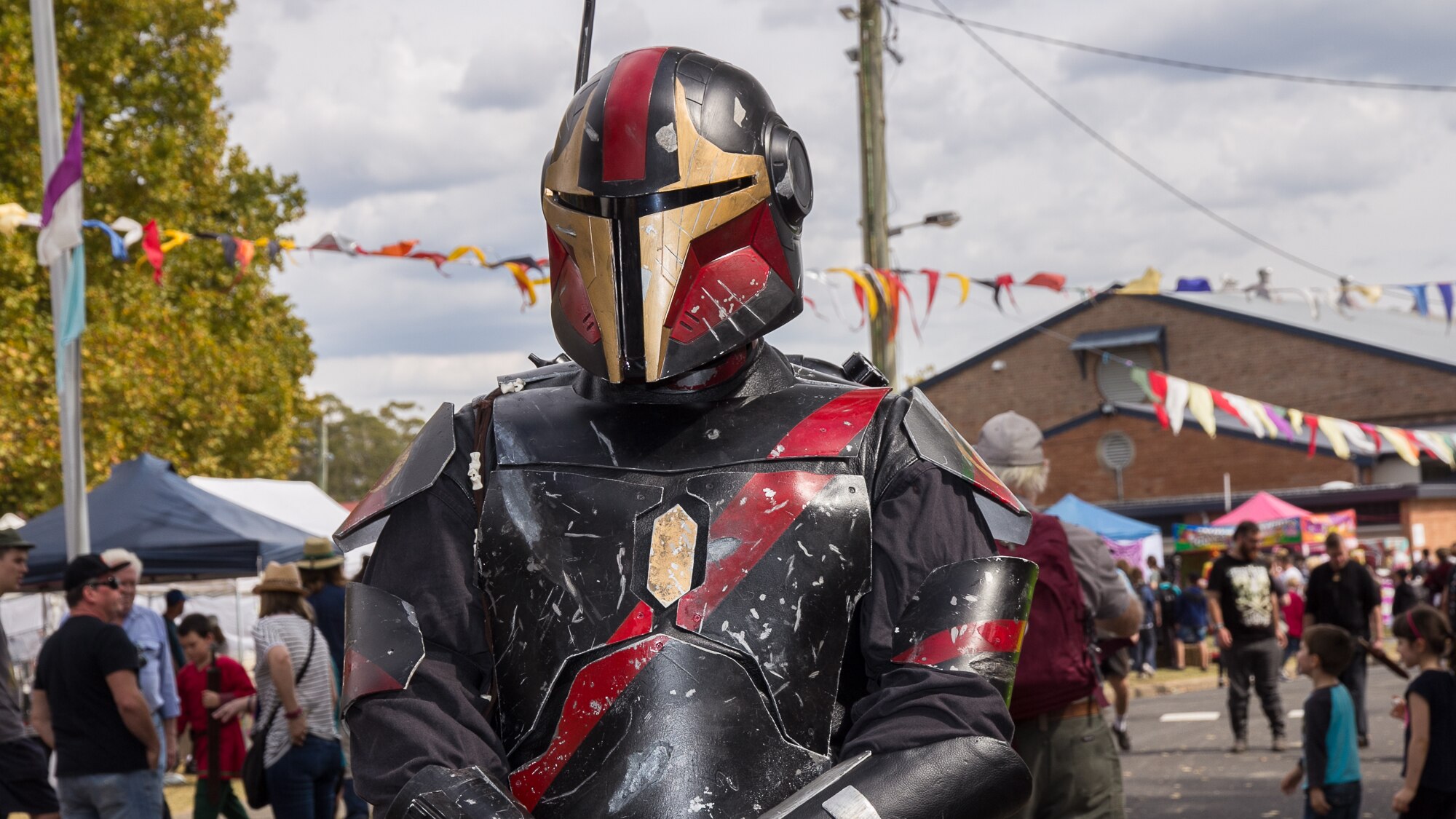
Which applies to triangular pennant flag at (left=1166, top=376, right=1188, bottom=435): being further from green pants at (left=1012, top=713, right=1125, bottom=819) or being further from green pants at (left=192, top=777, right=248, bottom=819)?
green pants at (left=1012, top=713, right=1125, bottom=819)

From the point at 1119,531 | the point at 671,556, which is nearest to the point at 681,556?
the point at 671,556

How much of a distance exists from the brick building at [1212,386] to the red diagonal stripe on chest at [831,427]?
95.2 ft

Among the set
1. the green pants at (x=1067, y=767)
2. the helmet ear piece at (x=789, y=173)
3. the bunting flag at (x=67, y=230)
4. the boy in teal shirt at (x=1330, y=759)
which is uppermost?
the bunting flag at (x=67, y=230)

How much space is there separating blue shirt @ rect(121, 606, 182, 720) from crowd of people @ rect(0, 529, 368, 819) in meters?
0.04

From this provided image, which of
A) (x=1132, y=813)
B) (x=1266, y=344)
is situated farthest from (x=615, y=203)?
(x=1266, y=344)

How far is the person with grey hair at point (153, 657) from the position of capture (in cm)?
784

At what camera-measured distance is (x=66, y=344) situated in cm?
936

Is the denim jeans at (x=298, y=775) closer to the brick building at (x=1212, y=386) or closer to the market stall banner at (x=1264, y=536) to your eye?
the market stall banner at (x=1264, y=536)

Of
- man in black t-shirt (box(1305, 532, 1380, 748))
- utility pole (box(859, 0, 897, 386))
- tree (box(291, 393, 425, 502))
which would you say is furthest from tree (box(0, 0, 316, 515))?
tree (box(291, 393, 425, 502))

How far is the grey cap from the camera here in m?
5.55

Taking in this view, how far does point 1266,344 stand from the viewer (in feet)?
128

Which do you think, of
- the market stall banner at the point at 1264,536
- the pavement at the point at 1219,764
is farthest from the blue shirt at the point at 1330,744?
the market stall banner at the point at 1264,536

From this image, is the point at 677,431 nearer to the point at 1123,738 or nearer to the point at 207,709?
the point at 207,709

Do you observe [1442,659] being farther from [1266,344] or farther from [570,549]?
[1266,344]
